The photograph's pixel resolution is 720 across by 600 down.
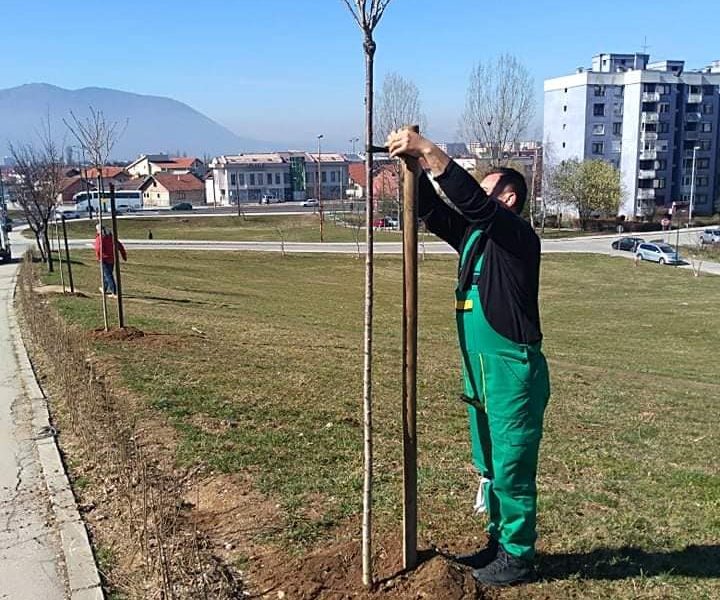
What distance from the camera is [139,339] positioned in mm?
9141

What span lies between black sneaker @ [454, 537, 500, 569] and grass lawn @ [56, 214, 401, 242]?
4659cm

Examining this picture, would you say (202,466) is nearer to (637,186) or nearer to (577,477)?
(577,477)

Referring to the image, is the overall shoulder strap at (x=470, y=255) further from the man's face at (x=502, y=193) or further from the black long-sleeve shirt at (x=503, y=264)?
the man's face at (x=502, y=193)

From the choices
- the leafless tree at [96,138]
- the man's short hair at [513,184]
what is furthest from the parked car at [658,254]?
the man's short hair at [513,184]

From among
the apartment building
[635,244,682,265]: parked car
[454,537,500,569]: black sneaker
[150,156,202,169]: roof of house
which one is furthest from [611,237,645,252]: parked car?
[150,156,202,169]: roof of house

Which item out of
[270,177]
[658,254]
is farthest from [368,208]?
[270,177]

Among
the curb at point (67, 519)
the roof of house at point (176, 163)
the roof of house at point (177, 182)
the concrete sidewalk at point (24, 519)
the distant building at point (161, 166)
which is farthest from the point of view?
the roof of house at point (176, 163)

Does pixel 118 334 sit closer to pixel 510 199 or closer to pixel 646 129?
pixel 510 199

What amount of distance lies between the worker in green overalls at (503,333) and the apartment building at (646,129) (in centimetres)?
7215

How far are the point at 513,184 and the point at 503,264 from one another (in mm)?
385

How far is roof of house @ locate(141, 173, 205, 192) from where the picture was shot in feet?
318

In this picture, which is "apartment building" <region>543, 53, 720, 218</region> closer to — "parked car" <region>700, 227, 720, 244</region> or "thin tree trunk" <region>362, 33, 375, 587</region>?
"parked car" <region>700, 227, 720, 244</region>

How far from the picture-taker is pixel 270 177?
102125mm

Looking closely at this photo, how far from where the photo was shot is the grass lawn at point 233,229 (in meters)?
53.3
